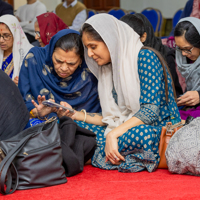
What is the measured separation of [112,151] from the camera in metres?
1.71

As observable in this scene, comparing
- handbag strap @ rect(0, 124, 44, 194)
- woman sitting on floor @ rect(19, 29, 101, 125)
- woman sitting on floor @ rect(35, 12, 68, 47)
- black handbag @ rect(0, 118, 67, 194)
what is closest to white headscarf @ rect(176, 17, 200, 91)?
woman sitting on floor @ rect(19, 29, 101, 125)

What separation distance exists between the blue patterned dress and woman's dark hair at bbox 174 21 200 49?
58cm

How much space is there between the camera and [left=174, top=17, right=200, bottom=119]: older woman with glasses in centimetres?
229

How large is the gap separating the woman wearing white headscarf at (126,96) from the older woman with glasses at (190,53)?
0.48 m

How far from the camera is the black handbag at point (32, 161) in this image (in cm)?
136

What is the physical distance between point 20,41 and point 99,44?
148cm

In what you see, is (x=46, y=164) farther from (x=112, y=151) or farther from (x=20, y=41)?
(x=20, y=41)

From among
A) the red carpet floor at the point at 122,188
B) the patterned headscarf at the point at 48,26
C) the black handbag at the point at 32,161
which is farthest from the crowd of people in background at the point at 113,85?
the patterned headscarf at the point at 48,26

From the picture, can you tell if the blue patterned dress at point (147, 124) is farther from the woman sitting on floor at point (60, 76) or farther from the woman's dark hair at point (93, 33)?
the woman sitting on floor at point (60, 76)

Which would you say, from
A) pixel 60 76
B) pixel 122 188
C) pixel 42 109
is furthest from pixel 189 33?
pixel 122 188

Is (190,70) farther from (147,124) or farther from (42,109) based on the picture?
(42,109)

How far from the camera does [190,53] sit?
2.35 meters

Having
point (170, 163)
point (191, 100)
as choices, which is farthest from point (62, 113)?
point (191, 100)

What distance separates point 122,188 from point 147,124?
0.47 m
